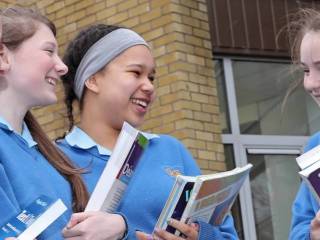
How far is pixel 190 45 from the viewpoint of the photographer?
600 cm

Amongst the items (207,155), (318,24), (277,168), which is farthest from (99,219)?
(277,168)

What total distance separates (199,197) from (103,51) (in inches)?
30.1

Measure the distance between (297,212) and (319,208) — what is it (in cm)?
12

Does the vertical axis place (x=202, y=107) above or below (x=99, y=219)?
above

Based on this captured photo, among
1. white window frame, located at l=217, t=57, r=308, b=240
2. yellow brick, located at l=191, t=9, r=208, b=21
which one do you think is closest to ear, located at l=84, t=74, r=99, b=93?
yellow brick, located at l=191, t=9, r=208, b=21

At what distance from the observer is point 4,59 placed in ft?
8.65

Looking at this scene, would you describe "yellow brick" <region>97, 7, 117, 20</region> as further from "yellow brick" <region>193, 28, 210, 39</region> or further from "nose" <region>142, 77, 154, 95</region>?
"nose" <region>142, 77, 154, 95</region>

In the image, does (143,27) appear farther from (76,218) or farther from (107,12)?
(76,218)

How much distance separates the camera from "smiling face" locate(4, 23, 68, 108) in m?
2.62

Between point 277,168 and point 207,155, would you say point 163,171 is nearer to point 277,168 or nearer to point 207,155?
point 207,155

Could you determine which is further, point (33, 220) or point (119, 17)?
point (119, 17)

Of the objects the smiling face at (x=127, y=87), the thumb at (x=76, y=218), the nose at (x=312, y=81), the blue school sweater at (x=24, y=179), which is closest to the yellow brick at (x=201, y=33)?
the smiling face at (x=127, y=87)

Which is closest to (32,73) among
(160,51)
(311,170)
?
(311,170)

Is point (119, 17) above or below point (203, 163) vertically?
above
